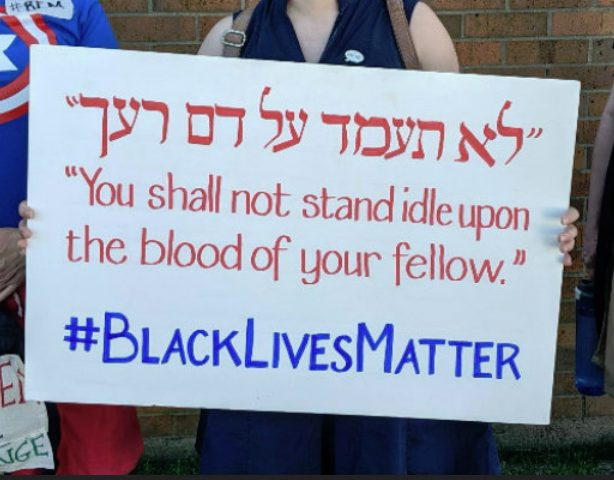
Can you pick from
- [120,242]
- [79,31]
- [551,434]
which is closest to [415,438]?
[120,242]

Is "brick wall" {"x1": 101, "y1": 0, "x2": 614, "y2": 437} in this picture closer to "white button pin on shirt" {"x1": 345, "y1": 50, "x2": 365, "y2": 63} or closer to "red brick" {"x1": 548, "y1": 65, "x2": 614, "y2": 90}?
"red brick" {"x1": 548, "y1": 65, "x2": 614, "y2": 90}

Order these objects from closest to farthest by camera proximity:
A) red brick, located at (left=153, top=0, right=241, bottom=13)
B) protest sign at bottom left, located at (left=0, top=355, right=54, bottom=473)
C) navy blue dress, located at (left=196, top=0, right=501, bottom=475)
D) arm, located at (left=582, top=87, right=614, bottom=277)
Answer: navy blue dress, located at (left=196, top=0, right=501, bottom=475)
protest sign at bottom left, located at (left=0, top=355, right=54, bottom=473)
arm, located at (left=582, top=87, right=614, bottom=277)
red brick, located at (left=153, top=0, right=241, bottom=13)

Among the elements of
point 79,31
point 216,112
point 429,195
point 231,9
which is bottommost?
point 429,195

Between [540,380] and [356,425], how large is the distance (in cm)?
44

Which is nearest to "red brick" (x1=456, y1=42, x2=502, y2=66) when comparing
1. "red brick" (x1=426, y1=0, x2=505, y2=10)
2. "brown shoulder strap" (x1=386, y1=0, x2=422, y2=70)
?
"red brick" (x1=426, y1=0, x2=505, y2=10)

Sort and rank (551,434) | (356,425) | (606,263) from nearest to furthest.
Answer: (356,425) < (606,263) < (551,434)

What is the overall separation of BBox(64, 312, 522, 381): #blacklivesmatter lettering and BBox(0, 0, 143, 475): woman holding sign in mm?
235

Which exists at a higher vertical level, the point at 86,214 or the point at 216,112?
the point at 216,112

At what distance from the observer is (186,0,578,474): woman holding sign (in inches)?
83.0

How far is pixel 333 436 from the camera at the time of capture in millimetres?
2254

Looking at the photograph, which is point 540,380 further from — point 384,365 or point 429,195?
point 429,195

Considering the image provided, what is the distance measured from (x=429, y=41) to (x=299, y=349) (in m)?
0.75

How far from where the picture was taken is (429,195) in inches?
80.6

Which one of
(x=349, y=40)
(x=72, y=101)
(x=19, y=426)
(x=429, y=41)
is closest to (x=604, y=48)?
(x=429, y=41)
